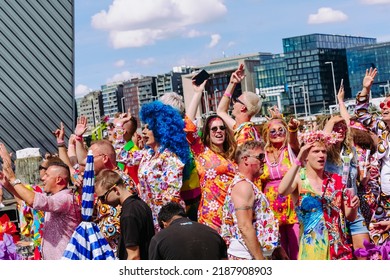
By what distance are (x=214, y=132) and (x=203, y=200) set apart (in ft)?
2.14

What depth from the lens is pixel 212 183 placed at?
6.70 m

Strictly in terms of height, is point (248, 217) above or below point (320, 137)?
below

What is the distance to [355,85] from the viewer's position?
181250 mm

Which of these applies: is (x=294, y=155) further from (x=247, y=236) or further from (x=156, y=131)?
(x=247, y=236)

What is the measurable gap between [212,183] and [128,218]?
49.3 inches

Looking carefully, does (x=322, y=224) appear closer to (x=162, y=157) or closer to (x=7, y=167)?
(x=162, y=157)

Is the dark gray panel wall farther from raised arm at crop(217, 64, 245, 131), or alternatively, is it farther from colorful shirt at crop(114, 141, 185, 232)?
colorful shirt at crop(114, 141, 185, 232)

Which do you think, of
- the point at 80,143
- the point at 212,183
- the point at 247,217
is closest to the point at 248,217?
the point at 247,217

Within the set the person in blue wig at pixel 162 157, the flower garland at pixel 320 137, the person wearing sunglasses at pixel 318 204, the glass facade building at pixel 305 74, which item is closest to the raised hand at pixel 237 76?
the person in blue wig at pixel 162 157

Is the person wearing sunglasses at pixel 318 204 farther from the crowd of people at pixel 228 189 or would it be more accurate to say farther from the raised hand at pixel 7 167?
the raised hand at pixel 7 167

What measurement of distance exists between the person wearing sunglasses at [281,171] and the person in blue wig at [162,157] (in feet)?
2.47

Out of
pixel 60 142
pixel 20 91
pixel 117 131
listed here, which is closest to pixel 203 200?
pixel 117 131

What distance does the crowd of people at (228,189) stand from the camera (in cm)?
553

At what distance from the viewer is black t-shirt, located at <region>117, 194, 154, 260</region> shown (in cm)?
563
